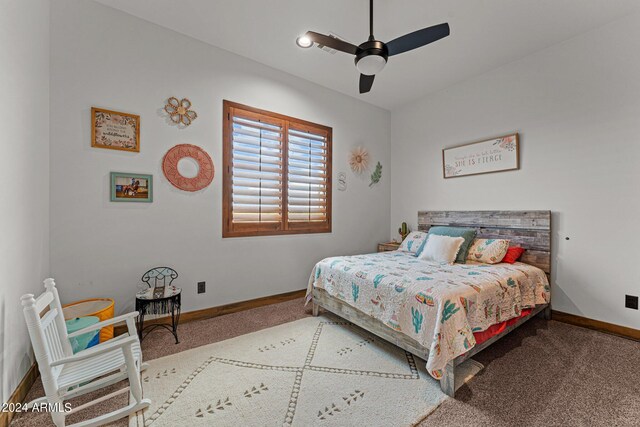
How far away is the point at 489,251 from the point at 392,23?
101 inches

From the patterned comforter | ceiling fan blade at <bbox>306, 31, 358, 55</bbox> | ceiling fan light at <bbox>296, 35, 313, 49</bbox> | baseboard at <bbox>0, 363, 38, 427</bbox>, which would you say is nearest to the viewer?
baseboard at <bbox>0, 363, 38, 427</bbox>

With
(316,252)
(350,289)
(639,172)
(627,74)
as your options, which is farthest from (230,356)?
(627,74)

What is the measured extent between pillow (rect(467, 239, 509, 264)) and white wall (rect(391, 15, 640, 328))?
1.88 feet

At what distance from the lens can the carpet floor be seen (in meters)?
1.54

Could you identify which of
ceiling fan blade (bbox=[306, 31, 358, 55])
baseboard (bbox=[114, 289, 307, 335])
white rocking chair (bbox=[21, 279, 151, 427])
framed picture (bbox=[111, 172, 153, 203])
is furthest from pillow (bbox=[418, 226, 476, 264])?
framed picture (bbox=[111, 172, 153, 203])

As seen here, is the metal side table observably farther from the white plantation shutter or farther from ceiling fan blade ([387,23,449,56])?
ceiling fan blade ([387,23,449,56])

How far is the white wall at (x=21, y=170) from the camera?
58.8 inches

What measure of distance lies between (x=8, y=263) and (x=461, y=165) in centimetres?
444

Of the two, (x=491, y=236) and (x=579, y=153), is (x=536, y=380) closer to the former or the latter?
(x=491, y=236)

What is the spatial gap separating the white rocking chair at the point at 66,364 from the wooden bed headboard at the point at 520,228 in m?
3.71

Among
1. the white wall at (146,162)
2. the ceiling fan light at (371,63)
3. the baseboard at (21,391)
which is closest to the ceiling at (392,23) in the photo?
the white wall at (146,162)

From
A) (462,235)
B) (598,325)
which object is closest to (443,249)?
(462,235)

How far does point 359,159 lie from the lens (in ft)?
14.5

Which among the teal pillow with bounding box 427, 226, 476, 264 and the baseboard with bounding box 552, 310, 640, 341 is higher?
the teal pillow with bounding box 427, 226, 476, 264
